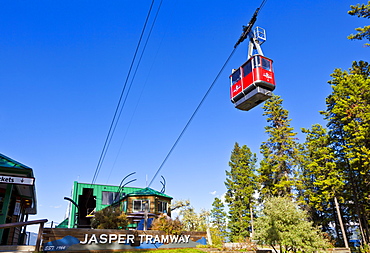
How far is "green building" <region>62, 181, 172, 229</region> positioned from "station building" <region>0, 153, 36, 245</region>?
14.3 ft

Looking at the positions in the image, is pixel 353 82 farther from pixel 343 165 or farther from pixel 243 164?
pixel 243 164

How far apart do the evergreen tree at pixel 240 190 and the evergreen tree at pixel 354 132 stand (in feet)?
49.6

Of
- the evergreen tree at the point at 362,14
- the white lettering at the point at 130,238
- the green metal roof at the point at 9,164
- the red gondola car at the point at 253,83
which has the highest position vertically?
the evergreen tree at the point at 362,14

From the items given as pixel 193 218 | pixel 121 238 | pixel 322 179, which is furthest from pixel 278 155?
pixel 121 238

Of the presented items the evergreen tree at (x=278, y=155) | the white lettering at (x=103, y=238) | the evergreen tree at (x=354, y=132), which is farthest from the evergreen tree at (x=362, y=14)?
the white lettering at (x=103, y=238)

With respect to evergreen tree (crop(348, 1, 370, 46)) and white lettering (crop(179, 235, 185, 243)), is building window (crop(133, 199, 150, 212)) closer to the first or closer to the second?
white lettering (crop(179, 235, 185, 243))

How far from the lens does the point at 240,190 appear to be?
44438 mm

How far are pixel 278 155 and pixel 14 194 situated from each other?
98.8ft

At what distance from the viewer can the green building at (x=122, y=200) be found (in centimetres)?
2802

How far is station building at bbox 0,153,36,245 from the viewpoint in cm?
1306

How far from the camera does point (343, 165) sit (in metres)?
A: 30.2

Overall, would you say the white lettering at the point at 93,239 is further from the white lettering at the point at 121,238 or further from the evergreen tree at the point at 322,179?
the evergreen tree at the point at 322,179

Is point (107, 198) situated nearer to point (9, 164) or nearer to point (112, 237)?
point (112, 237)

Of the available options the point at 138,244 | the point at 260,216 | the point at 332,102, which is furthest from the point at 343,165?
the point at 138,244
